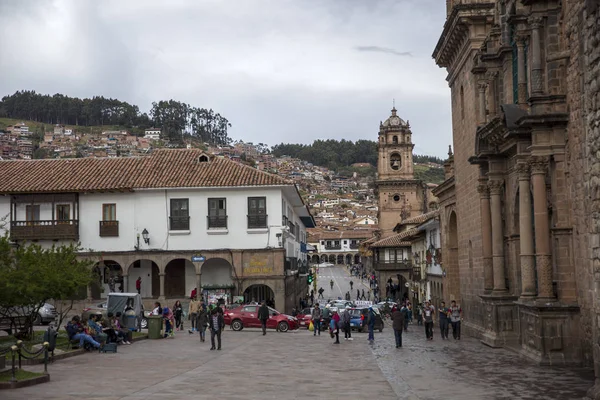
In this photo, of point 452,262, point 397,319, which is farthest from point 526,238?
point 452,262

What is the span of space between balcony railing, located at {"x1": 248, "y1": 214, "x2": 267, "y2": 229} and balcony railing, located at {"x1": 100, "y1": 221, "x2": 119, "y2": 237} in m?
7.06

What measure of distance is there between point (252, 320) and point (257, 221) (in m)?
7.11

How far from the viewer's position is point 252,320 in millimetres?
34375

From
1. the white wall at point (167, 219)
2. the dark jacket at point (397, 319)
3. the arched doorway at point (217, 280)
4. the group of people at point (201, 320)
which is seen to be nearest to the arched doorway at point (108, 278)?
the white wall at point (167, 219)

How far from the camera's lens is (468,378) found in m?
16.6

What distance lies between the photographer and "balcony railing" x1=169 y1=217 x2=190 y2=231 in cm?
4028

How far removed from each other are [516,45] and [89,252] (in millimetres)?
26132

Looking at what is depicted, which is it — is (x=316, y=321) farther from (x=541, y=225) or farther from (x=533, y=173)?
(x=533, y=173)

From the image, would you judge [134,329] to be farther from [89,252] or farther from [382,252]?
[382,252]

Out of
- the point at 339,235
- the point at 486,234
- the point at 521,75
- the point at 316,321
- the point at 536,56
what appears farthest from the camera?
the point at 339,235

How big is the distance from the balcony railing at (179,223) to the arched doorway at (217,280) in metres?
2.18

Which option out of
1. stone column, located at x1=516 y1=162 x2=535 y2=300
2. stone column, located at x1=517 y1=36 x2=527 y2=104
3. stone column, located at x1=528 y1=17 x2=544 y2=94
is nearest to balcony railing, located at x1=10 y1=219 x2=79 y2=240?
stone column, located at x1=517 y1=36 x2=527 y2=104

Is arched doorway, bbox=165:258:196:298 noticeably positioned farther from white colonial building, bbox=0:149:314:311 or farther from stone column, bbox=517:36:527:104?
stone column, bbox=517:36:527:104

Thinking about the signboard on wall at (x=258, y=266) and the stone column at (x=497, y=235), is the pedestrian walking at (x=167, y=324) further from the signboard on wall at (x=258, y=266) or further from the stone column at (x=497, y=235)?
the stone column at (x=497, y=235)
